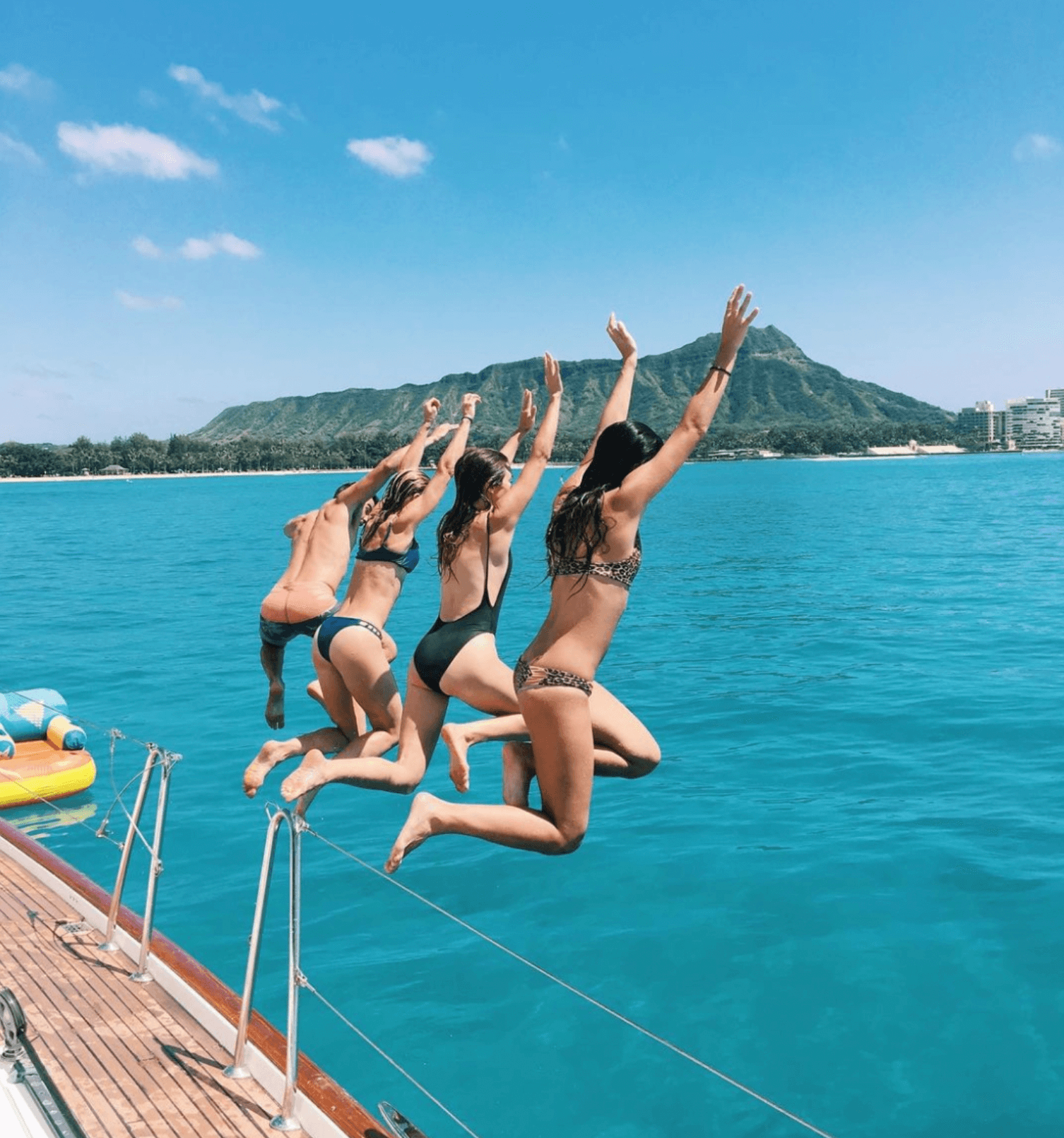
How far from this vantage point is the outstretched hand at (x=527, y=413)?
22.4 ft

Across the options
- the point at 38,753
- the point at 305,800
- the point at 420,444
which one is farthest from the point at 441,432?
the point at 38,753

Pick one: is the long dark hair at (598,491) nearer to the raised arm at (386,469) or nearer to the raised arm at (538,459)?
the raised arm at (538,459)

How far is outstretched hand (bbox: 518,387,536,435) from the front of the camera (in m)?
6.84

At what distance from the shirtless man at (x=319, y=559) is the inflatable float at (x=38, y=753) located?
9755 mm

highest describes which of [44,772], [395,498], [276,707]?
[395,498]

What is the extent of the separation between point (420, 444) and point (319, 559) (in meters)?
1.02

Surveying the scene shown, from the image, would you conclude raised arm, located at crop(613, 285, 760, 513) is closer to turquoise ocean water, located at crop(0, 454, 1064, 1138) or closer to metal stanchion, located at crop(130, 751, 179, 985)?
metal stanchion, located at crop(130, 751, 179, 985)

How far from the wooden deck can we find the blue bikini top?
250 cm

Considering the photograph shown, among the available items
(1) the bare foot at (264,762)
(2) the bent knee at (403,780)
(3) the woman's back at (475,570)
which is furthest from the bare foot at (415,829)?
(1) the bare foot at (264,762)

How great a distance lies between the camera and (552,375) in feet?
20.6

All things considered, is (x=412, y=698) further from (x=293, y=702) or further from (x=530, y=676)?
(x=293, y=702)

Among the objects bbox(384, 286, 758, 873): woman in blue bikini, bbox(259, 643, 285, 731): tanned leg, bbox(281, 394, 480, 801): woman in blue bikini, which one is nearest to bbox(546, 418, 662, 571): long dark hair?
bbox(384, 286, 758, 873): woman in blue bikini

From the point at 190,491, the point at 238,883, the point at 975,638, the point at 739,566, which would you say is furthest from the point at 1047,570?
the point at 190,491

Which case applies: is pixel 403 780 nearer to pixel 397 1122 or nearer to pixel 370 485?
pixel 397 1122
